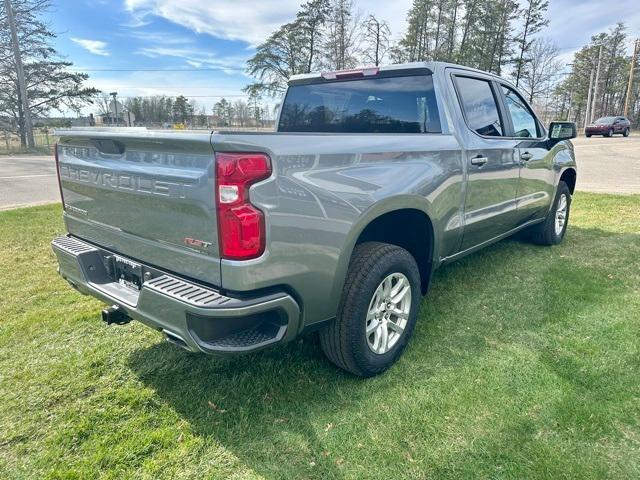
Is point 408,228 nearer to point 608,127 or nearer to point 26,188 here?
point 26,188

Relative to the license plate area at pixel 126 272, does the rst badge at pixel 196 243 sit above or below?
above

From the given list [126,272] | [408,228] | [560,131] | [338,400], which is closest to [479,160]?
[408,228]

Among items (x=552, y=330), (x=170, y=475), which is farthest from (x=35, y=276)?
(x=552, y=330)

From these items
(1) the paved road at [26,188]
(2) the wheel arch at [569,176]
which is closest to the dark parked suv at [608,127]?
(2) the wheel arch at [569,176]

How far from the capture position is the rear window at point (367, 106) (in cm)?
334

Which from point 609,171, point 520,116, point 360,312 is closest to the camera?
point 360,312

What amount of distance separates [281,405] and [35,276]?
3331 mm

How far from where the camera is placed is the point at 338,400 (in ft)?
8.37

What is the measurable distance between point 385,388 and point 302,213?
1.25m

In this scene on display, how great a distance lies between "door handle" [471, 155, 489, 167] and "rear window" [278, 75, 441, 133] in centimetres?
39

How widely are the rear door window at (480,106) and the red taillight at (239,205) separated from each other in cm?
218

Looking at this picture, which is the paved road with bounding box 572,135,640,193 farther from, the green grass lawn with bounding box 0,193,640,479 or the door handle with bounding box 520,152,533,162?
the green grass lawn with bounding box 0,193,640,479

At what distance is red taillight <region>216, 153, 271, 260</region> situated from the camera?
1.89 meters

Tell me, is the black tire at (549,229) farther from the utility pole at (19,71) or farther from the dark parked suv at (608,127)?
the dark parked suv at (608,127)
